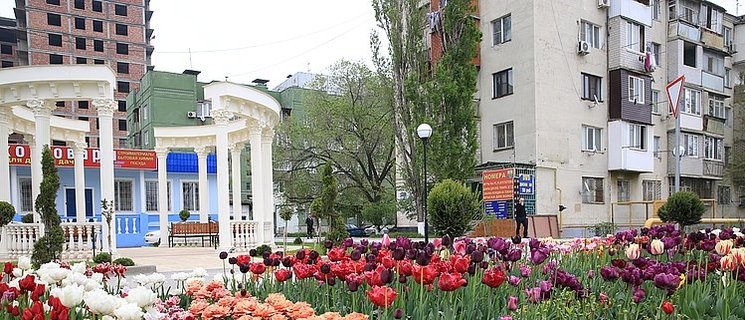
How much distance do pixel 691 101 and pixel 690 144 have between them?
7.08 ft

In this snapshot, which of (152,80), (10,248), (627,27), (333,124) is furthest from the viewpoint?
(152,80)

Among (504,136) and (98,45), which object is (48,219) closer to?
(504,136)

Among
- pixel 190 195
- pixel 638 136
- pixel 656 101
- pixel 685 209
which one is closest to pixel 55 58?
pixel 190 195

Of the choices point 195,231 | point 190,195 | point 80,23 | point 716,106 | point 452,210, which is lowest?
point 195,231

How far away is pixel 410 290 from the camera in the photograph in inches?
150

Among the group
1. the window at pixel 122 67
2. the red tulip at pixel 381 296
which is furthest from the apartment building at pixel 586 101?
the window at pixel 122 67

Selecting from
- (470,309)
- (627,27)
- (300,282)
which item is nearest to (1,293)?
(300,282)

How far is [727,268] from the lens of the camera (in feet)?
11.7

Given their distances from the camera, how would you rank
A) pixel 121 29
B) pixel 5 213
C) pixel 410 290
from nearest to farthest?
pixel 410 290 < pixel 5 213 < pixel 121 29

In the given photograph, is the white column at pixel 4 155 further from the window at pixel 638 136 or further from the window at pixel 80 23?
the window at pixel 80 23

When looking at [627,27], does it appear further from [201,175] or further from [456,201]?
[201,175]

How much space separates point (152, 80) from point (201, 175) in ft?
93.0

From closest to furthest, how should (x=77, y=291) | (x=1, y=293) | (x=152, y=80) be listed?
(x=77, y=291)
(x=1, y=293)
(x=152, y=80)

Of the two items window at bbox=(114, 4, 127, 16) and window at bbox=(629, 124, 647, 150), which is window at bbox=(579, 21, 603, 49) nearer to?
window at bbox=(629, 124, 647, 150)
